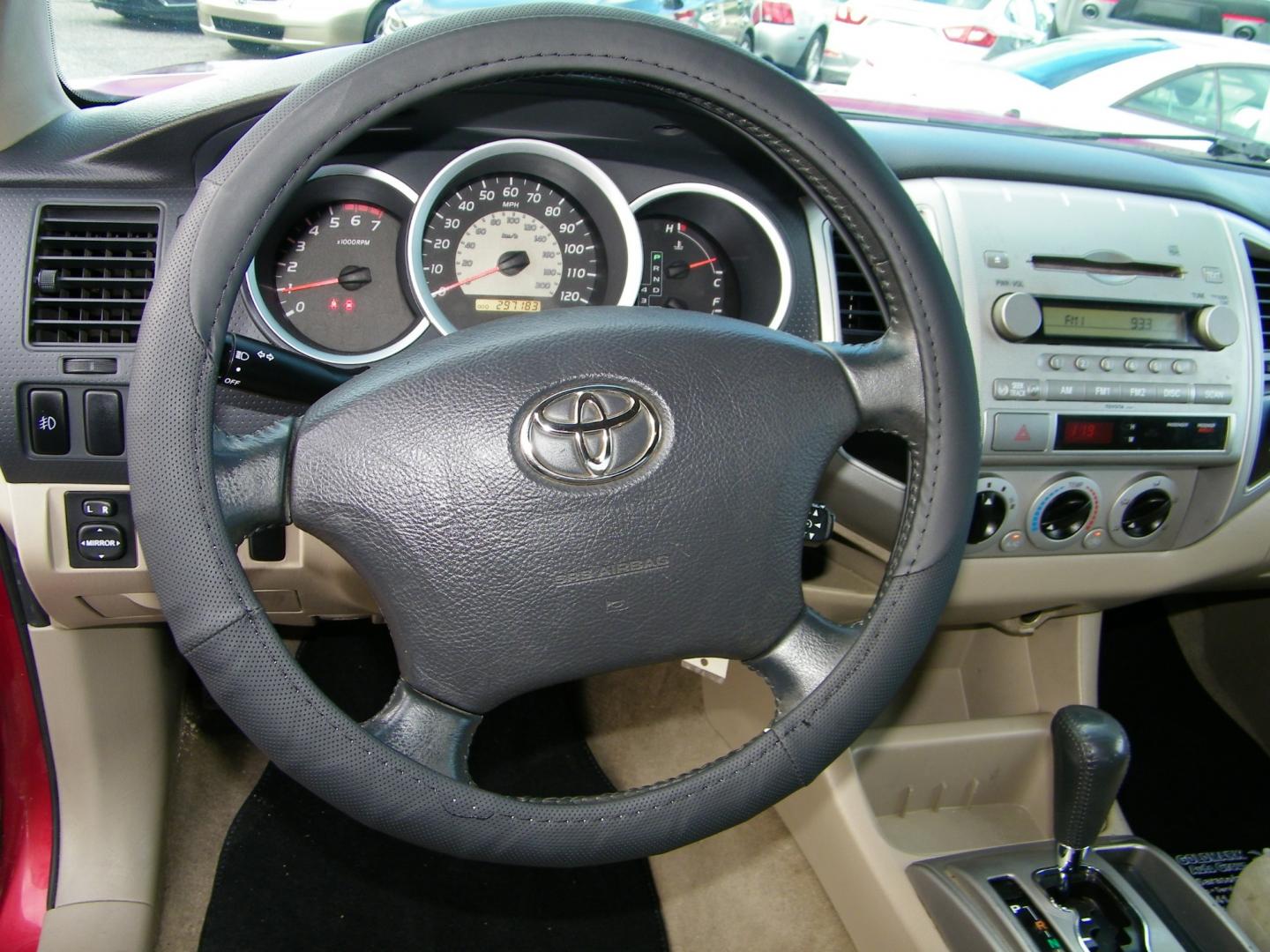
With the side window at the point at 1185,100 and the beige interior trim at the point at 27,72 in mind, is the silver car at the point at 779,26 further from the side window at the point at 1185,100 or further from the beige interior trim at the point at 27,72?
the beige interior trim at the point at 27,72

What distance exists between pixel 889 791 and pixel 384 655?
948 millimetres

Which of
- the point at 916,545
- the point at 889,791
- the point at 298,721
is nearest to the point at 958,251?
the point at 916,545

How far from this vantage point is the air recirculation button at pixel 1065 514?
1479mm

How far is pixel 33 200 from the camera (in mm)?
1185

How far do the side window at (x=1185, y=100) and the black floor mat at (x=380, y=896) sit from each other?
1508 mm

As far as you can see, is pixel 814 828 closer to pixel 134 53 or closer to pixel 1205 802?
pixel 1205 802

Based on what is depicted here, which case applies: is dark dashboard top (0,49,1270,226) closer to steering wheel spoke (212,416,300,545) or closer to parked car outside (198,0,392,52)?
parked car outside (198,0,392,52)

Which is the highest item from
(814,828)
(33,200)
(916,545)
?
(33,200)

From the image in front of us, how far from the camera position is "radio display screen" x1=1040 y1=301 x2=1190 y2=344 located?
1.42 metres

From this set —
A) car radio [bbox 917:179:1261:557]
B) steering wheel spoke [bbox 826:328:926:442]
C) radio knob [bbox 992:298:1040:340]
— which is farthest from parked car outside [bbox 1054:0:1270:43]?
steering wheel spoke [bbox 826:328:926:442]

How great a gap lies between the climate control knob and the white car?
1.94ft

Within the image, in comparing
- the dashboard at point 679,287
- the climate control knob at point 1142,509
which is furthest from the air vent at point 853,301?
the climate control knob at point 1142,509

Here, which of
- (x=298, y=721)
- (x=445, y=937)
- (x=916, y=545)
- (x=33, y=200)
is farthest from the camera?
(x=445, y=937)

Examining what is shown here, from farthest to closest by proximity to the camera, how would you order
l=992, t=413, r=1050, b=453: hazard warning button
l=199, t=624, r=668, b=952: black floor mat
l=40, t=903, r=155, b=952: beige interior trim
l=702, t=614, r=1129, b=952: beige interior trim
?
1. l=199, t=624, r=668, b=952: black floor mat
2. l=702, t=614, r=1129, b=952: beige interior trim
3. l=40, t=903, r=155, b=952: beige interior trim
4. l=992, t=413, r=1050, b=453: hazard warning button
